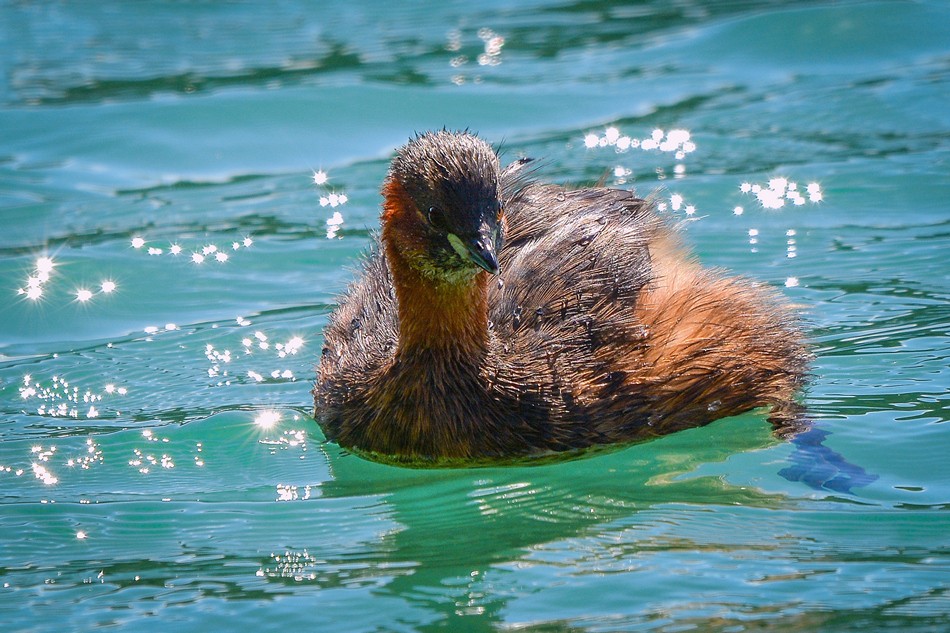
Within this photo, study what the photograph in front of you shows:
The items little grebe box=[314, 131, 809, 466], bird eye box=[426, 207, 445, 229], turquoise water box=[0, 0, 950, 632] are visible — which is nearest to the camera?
turquoise water box=[0, 0, 950, 632]

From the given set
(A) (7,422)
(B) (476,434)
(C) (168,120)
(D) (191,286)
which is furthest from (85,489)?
(C) (168,120)

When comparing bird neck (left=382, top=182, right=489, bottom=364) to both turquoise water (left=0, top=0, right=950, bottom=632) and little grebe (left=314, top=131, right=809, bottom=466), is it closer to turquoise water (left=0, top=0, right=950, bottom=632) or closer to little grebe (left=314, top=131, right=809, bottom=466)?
little grebe (left=314, top=131, right=809, bottom=466)

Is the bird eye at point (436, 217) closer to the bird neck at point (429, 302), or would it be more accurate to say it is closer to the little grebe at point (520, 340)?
the little grebe at point (520, 340)

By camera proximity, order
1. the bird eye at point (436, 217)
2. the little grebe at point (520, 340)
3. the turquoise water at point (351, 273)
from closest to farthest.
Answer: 1. the turquoise water at point (351, 273)
2. the bird eye at point (436, 217)
3. the little grebe at point (520, 340)

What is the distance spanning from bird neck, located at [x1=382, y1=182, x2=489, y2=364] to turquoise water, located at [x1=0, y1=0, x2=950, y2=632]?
0.60 m

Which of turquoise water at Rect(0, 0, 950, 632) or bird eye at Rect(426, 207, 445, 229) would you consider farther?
bird eye at Rect(426, 207, 445, 229)

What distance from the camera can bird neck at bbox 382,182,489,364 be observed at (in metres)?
6.27

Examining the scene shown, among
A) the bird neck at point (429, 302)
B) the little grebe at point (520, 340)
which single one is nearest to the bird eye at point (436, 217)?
the little grebe at point (520, 340)

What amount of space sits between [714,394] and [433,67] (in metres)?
6.92

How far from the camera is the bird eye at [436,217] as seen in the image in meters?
6.03

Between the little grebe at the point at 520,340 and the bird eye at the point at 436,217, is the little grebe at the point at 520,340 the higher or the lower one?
the lower one

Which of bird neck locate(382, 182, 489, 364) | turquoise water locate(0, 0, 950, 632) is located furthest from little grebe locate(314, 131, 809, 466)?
turquoise water locate(0, 0, 950, 632)

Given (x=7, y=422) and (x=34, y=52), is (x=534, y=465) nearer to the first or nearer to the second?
(x=7, y=422)

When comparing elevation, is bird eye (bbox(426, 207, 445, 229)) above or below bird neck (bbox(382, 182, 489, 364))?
above
